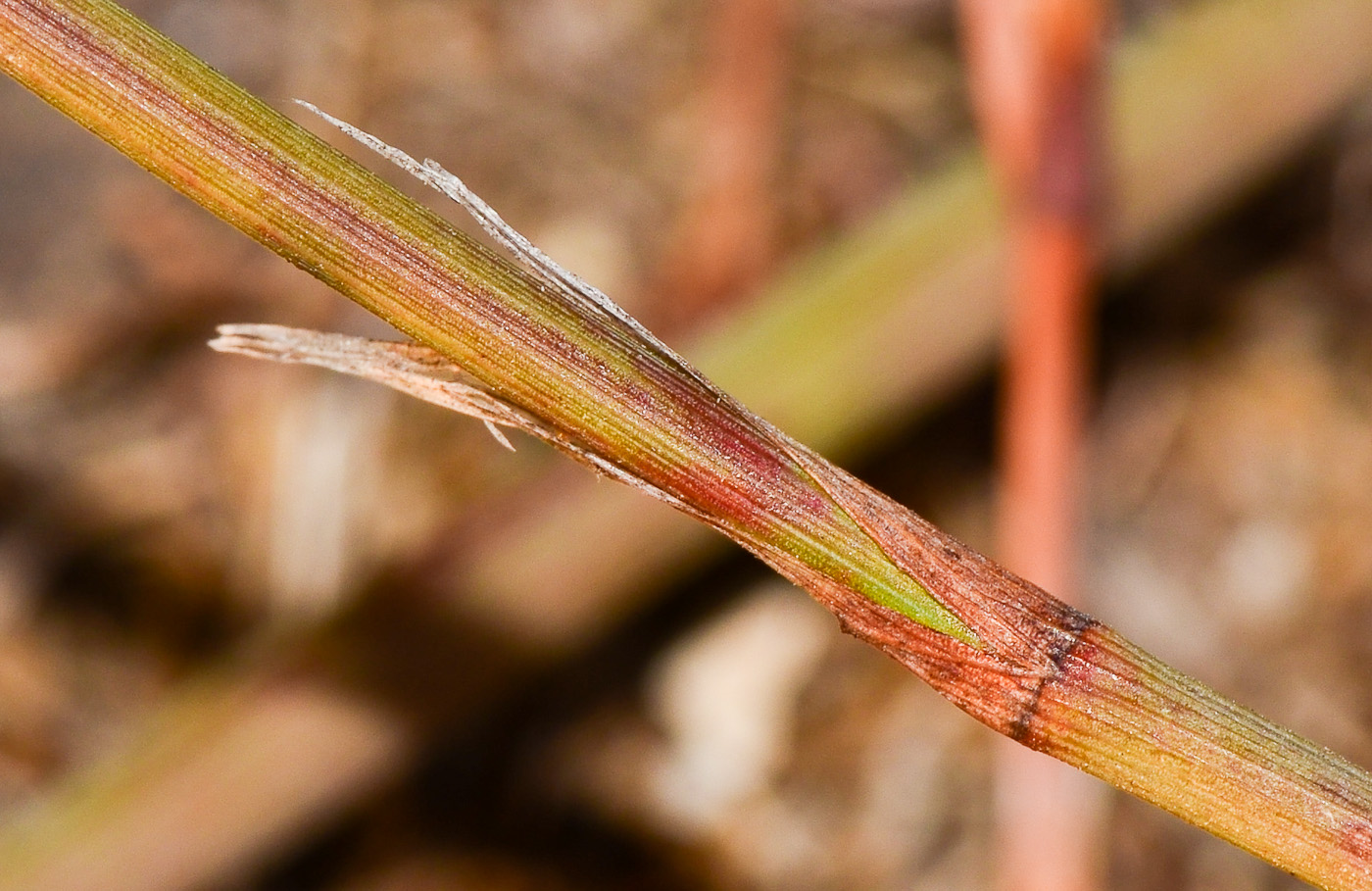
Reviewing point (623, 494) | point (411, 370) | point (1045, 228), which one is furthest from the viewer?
point (623, 494)

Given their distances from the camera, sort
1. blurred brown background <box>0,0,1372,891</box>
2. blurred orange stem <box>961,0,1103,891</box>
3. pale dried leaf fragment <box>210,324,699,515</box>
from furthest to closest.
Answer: blurred brown background <box>0,0,1372,891</box>, blurred orange stem <box>961,0,1103,891</box>, pale dried leaf fragment <box>210,324,699,515</box>

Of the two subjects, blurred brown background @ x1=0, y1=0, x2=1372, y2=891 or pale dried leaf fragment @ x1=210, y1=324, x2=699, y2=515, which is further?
blurred brown background @ x1=0, y1=0, x2=1372, y2=891

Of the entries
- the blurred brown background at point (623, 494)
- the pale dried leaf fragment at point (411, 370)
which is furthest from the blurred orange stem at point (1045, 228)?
the pale dried leaf fragment at point (411, 370)

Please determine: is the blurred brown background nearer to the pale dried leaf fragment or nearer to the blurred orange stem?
the blurred orange stem

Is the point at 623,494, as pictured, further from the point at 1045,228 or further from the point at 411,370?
the point at 411,370

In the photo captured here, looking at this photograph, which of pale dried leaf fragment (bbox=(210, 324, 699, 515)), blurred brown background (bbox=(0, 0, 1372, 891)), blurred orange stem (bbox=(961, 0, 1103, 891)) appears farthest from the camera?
blurred brown background (bbox=(0, 0, 1372, 891))

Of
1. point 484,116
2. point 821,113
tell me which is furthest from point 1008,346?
point 484,116

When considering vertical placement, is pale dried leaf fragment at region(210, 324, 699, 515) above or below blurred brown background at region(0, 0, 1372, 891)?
below

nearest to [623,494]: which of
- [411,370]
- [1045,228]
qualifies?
[1045,228]

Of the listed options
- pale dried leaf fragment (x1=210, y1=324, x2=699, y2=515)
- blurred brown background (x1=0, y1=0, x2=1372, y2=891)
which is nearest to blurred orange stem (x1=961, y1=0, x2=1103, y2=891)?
blurred brown background (x1=0, y1=0, x2=1372, y2=891)
